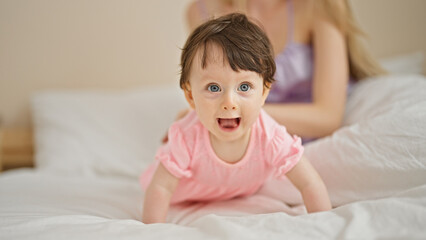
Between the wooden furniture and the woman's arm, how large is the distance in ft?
4.01

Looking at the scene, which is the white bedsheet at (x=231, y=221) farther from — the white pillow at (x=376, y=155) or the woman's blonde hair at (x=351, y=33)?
the woman's blonde hair at (x=351, y=33)

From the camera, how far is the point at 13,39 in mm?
1844

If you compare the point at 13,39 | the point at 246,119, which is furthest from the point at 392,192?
the point at 13,39

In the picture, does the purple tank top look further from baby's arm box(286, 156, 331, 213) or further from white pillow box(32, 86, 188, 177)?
baby's arm box(286, 156, 331, 213)

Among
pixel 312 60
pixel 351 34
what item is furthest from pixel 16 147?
pixel 351 34

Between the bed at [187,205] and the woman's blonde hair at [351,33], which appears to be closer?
the bed at [187,205]

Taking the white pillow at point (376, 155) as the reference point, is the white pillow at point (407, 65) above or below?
above

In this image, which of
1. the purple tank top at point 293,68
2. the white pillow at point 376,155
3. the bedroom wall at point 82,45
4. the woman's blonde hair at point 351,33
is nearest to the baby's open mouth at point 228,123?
the white pillow at point 376,155

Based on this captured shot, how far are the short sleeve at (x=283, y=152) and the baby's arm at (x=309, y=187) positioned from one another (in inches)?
0.7

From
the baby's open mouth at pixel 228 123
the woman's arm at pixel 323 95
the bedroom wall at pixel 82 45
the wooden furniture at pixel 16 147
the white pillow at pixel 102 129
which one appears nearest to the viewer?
the baby's open mouth at pixel 228 123

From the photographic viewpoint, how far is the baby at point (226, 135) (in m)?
0.67

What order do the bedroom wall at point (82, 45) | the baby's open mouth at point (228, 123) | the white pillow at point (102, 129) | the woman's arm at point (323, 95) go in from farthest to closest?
the bedroom wall at point (82, 45)
the white pillow at point (102, 129)
the woman's arm at point (323, 95)
the baby's open mouth at point (228, 123)

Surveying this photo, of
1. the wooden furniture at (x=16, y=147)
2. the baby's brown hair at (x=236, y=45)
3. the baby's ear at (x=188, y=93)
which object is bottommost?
the wooden furniture at (x=16, y=147)

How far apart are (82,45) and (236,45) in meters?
1.43
